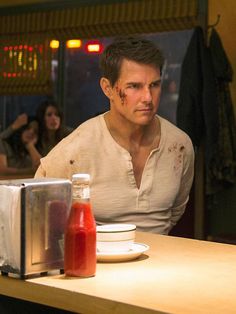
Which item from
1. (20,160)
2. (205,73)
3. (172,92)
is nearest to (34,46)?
(20,160)

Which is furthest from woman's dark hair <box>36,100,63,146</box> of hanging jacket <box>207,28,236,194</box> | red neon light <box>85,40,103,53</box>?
hanging jacket <box>207,28,236,194</box>

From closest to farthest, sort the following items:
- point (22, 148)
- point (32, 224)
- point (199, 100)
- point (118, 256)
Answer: point (32, 224)
point (118, 256)
point (199, 100)
point (22, 148)

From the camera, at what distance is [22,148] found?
17.5 feet

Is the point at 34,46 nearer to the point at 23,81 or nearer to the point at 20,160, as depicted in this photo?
the point at 23,81

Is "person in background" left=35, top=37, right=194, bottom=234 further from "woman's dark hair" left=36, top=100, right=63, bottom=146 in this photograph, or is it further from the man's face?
"woman's dark hair" left=36, top=100, right=63, bottom=146

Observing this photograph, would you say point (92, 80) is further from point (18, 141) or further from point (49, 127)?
point (18, 141)

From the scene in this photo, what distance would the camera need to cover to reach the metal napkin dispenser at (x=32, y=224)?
153cm

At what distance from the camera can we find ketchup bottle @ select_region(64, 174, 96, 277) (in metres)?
1.53

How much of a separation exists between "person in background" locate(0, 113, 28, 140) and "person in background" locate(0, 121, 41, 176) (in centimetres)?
3

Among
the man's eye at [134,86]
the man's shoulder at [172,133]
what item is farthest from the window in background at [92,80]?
the man's eye at [134,86]

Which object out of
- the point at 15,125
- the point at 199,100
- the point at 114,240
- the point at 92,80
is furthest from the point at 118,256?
the point at 15,125

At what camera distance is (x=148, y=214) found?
2275mm

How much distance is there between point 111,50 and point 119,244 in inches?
34.1

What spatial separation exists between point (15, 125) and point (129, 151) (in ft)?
10.9
